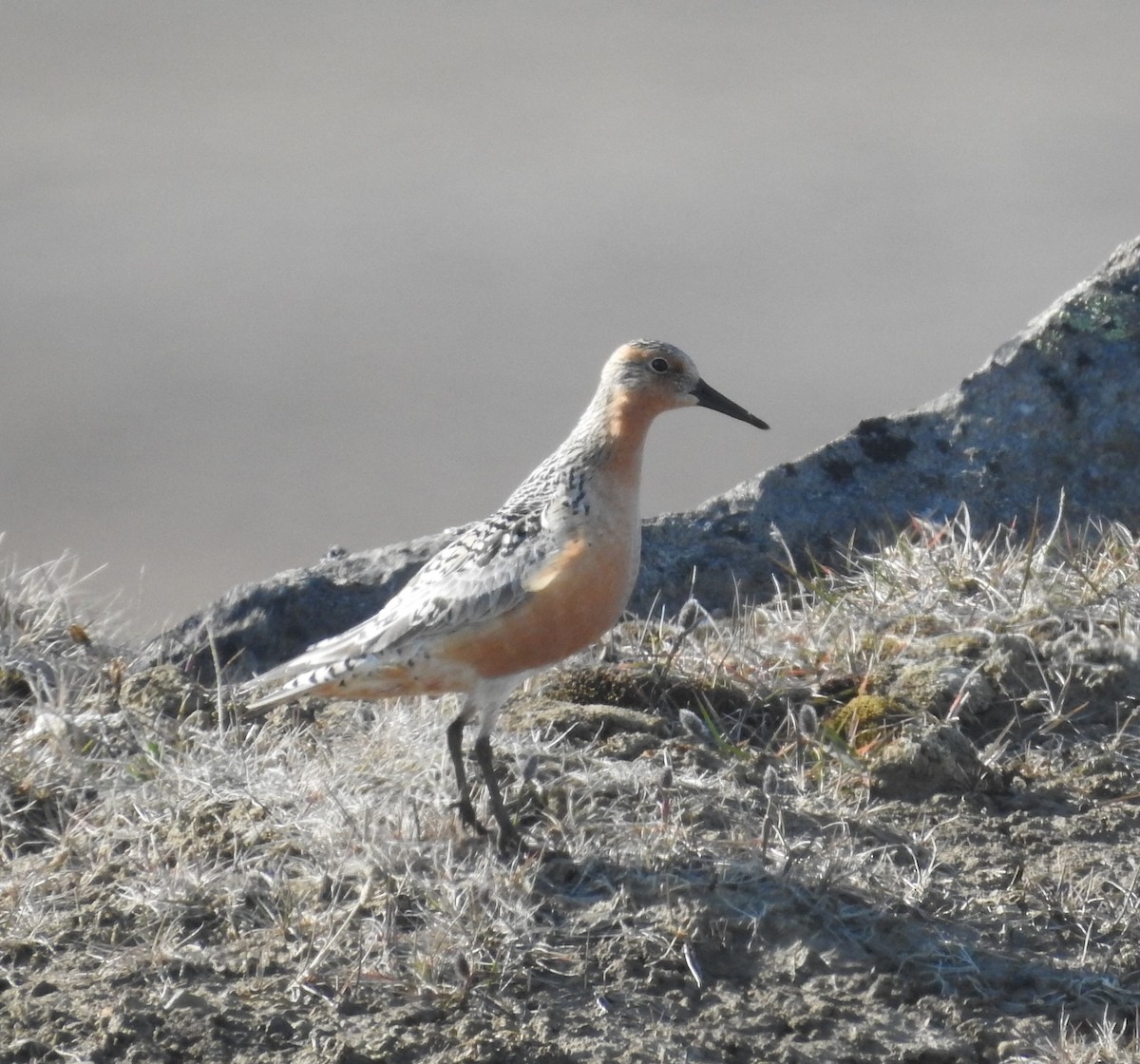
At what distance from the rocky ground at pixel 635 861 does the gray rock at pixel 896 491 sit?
3.35 ft

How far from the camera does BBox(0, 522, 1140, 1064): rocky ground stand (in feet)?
15.3

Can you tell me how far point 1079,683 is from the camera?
21.2 ft

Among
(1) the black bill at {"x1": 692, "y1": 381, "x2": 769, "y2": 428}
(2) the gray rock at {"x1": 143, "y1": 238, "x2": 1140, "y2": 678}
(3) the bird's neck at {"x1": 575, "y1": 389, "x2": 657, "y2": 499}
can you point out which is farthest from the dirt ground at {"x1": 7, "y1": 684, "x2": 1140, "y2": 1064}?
(2) the gray rock at {"x1": 143, "y1": 238, "x2": 1140, "y2": 678}

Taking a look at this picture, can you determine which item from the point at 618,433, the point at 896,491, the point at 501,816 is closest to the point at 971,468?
the point at 896,491

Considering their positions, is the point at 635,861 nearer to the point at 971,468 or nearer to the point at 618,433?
the point at 618,433

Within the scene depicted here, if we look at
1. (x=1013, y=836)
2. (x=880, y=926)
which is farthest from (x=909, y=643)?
(x=880, y=926)

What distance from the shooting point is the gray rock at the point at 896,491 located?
7.87m

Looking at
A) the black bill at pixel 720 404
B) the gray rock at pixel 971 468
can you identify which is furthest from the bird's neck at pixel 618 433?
the gray rock at pixel 971 468

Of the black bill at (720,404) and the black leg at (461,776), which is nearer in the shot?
the black leg at (461,776)

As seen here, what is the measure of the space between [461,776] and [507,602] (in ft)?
1.96

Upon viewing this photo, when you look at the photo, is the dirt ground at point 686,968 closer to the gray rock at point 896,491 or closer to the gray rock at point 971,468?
the gray rock at point 896,491

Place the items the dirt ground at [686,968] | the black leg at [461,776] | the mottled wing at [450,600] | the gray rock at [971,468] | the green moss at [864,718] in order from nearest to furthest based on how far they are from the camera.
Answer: the dirt ground at [686,968] → the black leg at [461,776] → the mottled wing at [450,600] → the green moss at [864,718] → the gray rock at [971,468]

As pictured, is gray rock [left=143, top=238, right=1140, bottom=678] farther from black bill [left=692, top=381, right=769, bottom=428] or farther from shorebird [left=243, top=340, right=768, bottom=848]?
shorebird [left=243, top=340, right=768, bottom=848]

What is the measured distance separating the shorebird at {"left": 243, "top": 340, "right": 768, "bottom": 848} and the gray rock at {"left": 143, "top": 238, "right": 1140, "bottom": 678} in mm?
1942
